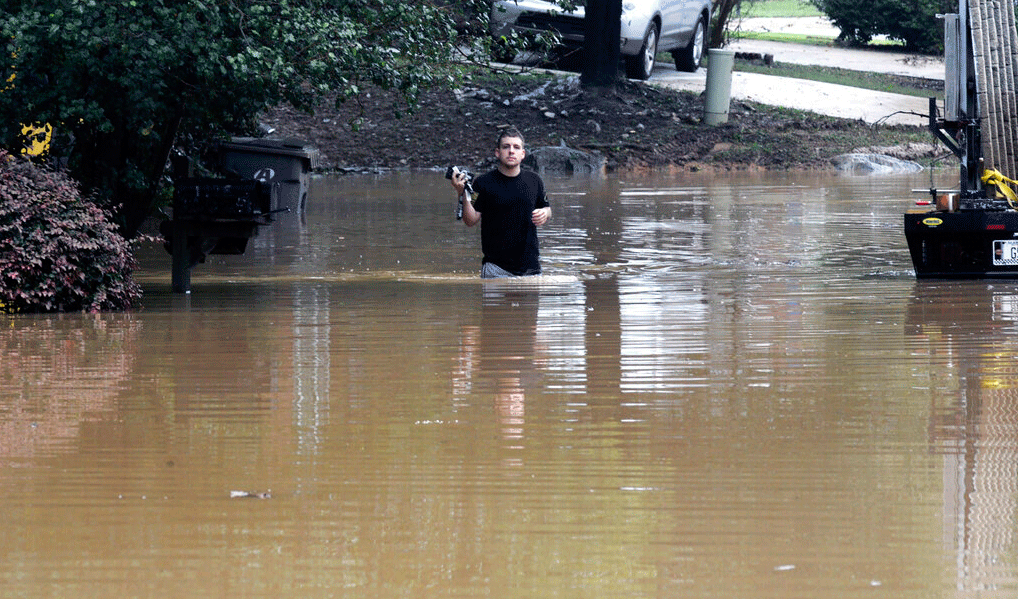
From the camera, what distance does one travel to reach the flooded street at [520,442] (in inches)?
200

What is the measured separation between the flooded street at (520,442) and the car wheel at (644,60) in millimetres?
19611

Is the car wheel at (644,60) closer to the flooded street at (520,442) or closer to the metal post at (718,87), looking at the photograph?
the metal post at (718,87)

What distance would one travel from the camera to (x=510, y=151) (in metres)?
11.4

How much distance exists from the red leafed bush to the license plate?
7.04m

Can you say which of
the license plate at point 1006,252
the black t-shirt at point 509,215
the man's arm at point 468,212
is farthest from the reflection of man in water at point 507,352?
the license plate at point 1006,252

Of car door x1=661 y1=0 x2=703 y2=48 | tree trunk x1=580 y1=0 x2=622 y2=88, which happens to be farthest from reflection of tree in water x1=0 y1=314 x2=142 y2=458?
car door x1=661 y1=0 x2=703 y2=48

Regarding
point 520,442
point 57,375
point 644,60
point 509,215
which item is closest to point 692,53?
point 644,60

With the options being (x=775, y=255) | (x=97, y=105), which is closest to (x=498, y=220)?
(x=97, y=105)

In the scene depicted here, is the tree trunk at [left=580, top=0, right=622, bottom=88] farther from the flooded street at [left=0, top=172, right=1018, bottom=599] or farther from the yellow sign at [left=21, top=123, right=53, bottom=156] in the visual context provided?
the yellow sign at [left=21, top=123, right=53, bottom=156]

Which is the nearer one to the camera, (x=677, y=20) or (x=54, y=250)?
(x=54, y=250)

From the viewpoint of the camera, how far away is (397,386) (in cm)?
800

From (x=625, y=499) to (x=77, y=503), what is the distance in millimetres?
2161

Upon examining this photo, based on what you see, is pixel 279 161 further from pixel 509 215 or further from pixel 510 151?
pixel 510 151

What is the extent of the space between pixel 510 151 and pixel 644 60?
21.2 metres
